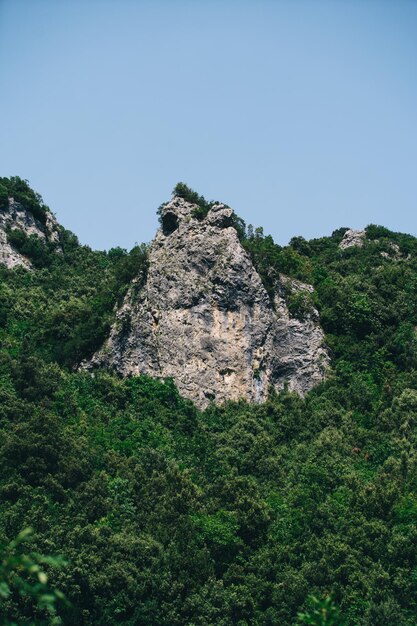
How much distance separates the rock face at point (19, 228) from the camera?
264 feet

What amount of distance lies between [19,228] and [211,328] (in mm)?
30606

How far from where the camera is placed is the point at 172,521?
45906 mm

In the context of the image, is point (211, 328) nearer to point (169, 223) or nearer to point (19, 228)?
point (169, 223)

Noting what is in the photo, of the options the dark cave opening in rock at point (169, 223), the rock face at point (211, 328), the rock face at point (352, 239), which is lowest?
the rock face at point (211, 328)

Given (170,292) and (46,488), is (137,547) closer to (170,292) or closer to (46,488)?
(46,488)

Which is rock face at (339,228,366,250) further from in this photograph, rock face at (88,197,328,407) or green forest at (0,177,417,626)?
rock face at (88,197,328,407)

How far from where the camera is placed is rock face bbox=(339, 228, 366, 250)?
294 feet

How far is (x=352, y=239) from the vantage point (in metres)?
91.6

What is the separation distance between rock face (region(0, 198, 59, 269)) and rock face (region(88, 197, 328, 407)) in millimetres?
18825

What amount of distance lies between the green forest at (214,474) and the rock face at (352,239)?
17.4 meters

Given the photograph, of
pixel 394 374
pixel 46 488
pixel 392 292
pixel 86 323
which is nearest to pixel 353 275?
pixel 392 292

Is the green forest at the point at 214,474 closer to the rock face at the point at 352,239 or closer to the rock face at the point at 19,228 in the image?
the rock face at the point at 19,228

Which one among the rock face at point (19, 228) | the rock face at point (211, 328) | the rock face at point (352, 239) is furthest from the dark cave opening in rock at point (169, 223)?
the rock face at point (352, 239)

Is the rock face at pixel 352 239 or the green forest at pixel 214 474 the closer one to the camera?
the green forest at pixel 214 474
